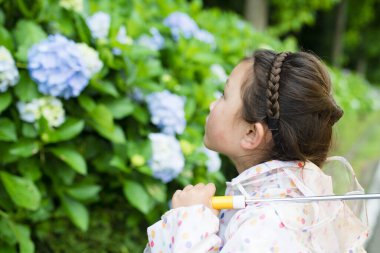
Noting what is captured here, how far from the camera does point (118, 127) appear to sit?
260 cm

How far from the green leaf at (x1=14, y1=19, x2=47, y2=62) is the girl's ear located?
1.18 m

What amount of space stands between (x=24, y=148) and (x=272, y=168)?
1.18m

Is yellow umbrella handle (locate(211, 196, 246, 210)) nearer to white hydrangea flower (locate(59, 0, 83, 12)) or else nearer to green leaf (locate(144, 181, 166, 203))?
green leaf (locate(144, 181, 166, 203))

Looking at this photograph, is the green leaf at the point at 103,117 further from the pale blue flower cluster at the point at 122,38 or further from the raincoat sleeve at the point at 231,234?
the raincoat sleeve at the point at 231,234

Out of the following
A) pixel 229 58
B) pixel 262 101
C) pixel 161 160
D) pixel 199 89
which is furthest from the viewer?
pixel 229 58

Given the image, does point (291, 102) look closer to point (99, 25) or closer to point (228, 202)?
point (228, 202)

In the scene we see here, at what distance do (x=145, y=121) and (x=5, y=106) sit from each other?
654 mm

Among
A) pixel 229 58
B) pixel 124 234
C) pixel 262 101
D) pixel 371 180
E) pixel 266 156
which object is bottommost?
pixel 371 180

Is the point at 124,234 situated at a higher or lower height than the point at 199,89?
lower

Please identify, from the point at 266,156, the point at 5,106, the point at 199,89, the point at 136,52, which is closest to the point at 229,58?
the point at 199,89

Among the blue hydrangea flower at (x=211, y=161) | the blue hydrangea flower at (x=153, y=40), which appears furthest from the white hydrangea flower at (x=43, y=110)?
the blue hydrangea flower at (x=211, y=161)

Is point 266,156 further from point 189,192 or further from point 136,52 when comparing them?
point 136,52

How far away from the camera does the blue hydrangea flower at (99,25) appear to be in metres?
2.66

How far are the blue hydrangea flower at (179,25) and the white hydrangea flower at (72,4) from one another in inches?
25.9
